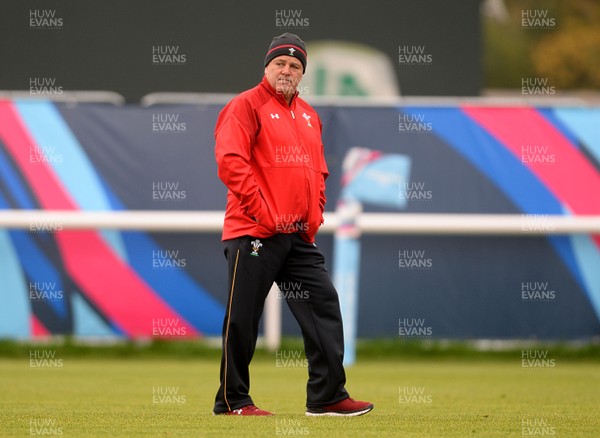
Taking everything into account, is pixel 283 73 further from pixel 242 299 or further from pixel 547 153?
pixel 547 153

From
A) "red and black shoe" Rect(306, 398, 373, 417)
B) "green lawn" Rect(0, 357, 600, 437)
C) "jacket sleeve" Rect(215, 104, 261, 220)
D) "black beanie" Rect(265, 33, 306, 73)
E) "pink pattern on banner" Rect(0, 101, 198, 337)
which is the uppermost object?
"black beanie" Rect(265, 33, 306, 73)

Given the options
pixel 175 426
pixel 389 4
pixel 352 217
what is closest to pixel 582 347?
pixel 352 217

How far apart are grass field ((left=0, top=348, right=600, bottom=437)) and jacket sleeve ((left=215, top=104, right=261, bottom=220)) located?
117cm

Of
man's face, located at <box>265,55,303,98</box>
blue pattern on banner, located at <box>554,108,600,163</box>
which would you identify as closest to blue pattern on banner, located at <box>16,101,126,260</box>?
blue pattern on banner, located at <box>554,108,600,163</box>

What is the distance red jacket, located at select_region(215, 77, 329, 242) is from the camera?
6824 mm

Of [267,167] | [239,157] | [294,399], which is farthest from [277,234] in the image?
[294,399]

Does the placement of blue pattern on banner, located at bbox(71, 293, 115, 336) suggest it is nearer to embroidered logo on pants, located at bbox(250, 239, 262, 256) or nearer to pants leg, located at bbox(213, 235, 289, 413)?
pants leg, located at bbox(213, 235, 289, 413)

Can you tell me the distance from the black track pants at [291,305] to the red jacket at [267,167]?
0.30ft

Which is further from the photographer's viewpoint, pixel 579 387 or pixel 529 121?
pixel 529 121

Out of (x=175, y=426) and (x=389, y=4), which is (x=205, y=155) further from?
(x=175, y=426)

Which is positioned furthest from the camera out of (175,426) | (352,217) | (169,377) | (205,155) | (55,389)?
(205,155)

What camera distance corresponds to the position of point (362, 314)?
11.6m

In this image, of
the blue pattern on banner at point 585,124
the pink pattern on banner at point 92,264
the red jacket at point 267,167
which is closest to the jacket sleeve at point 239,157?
the red jacket at point 267,167

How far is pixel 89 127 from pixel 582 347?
4918 mm
